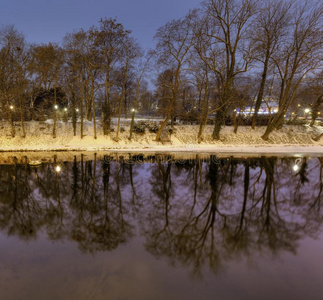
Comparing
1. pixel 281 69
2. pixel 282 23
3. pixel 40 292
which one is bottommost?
pixel 40 292

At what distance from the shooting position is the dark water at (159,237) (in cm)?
428

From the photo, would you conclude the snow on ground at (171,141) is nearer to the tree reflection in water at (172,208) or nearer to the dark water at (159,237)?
the tree reflection in water at (172,208)

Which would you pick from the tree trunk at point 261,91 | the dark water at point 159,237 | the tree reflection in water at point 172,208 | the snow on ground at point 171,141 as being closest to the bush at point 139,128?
the snow on ground at point 171,141

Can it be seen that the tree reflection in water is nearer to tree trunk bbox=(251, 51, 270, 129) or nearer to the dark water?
the dark water

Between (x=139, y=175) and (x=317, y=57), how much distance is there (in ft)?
81.3

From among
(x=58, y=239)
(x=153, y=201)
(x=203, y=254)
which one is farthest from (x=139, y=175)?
(x=203, y=254)

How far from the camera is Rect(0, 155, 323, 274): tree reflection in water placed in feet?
18.8

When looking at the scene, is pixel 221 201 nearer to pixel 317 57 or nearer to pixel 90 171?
pixel 90 171

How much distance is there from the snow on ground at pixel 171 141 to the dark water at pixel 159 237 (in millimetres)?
10668

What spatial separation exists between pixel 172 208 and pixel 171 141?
18.4 metres

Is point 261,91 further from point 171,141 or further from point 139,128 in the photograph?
point 139,128

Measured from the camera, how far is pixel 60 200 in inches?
331

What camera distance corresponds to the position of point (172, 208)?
311 inches

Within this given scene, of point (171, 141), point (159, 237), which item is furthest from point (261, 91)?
point (159, 237)
